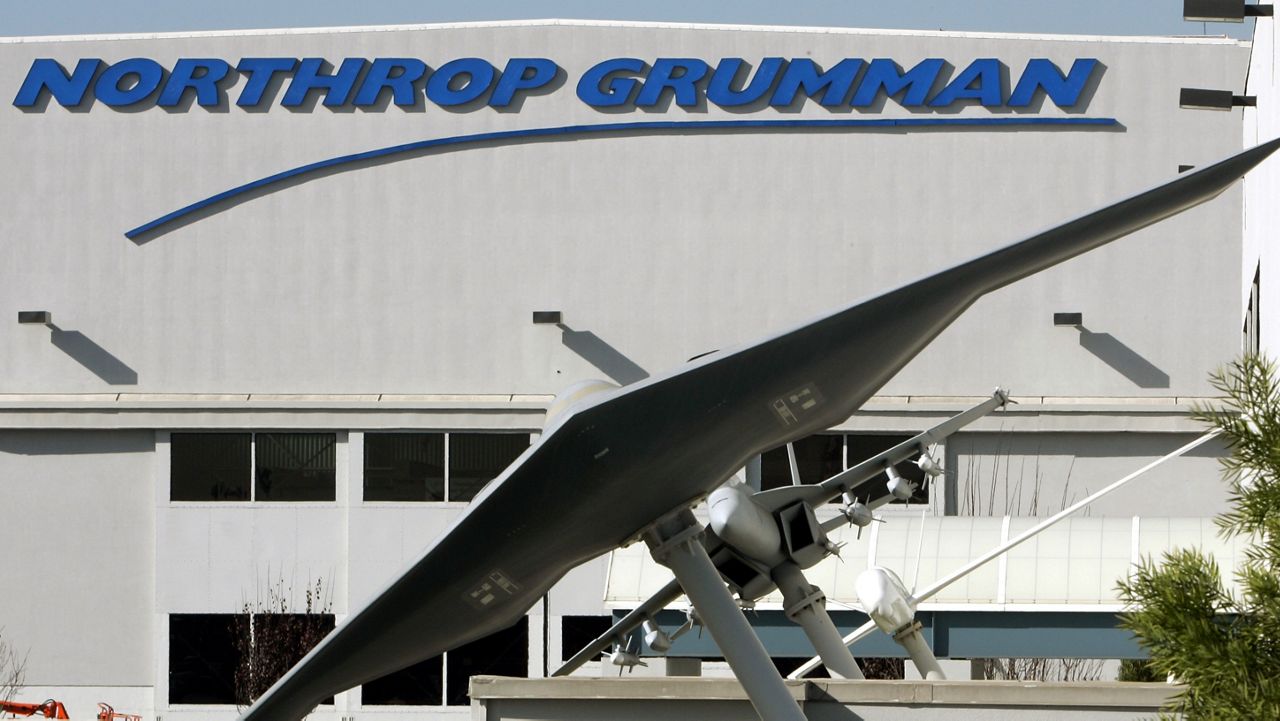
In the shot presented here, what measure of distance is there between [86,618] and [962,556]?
23546 millimetres

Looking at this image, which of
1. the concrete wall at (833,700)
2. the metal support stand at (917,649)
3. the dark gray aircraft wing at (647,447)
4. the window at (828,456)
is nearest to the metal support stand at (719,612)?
the dark gray aircraft wing at (647,447)

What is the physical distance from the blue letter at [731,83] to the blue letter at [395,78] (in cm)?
696

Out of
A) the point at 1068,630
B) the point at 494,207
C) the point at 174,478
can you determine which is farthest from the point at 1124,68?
the point at 174,478

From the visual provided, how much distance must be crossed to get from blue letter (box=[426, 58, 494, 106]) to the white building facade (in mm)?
80

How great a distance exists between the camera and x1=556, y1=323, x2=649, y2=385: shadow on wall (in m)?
40.5

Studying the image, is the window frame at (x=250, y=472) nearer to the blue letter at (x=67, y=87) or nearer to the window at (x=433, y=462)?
the window at (x=433, y=462)

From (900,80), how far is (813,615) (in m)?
24.5

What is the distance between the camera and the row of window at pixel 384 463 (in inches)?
1596

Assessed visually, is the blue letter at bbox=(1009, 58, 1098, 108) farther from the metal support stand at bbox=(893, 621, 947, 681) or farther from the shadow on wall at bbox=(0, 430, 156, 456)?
the shadow on wall at bbox=(0, 430, 156, 456)

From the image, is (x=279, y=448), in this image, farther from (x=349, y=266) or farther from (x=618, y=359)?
(x=618, y=359)

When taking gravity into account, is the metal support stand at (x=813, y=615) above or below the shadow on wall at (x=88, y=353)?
below

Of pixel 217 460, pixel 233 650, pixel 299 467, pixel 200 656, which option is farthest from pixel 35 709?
pixel 299 467

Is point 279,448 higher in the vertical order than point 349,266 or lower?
lower

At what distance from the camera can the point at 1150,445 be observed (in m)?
39.3
